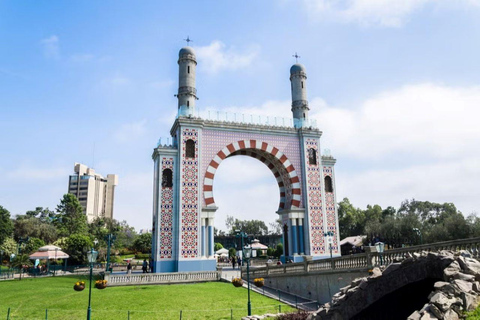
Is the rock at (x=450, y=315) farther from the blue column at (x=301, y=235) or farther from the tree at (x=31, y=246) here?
the tree at (x=31, y=246)

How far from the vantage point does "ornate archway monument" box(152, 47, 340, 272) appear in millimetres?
26156

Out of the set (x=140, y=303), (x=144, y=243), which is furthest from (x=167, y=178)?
(x=144, y=243)

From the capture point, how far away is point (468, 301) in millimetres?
6414

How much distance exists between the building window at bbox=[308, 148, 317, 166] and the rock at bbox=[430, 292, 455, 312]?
24.8 meters

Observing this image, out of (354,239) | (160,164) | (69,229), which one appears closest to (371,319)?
(160,164)

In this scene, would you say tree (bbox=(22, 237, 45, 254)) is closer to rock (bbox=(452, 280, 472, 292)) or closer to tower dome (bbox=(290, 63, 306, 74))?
tower dome (bbox=(290, 63, 306, 74))

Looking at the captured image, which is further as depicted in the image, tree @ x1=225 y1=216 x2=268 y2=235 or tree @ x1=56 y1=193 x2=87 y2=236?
tree @ x1=225 y1=216 x2=268 y2=235

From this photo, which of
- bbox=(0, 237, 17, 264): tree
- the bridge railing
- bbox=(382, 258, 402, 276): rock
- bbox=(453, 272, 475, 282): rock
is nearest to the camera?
bbox=(453, 272, 475, 282): rock

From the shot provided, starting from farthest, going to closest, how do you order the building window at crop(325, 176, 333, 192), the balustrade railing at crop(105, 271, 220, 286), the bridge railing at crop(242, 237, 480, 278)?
the building window at crop(325, 176, 333, 192) < the balustrade railing at crop(105, 271, 220, 286) < the bridge railing at crop(242, 237, 480, 278)

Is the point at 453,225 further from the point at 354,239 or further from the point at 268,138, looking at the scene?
the point at 268,138

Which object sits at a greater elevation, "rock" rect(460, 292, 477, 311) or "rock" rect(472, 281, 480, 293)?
"rock" rect(472, 281, 480, 293)

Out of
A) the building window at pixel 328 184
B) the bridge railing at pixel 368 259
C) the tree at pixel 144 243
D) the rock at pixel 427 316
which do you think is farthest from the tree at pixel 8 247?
the rock at pixel 427 316

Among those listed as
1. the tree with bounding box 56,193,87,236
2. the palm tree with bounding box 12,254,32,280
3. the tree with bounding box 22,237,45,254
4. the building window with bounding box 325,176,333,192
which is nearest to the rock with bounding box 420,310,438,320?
the building window with bounding box 325,176,333,192

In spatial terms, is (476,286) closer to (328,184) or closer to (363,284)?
(363,284)
